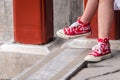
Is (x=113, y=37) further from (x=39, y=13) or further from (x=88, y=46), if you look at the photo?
(x=39, y=13)

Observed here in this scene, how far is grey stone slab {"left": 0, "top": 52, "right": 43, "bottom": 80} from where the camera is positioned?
4641mm

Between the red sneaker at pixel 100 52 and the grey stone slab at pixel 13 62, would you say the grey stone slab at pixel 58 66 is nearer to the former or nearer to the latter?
the red sneaker at pixel 100 52

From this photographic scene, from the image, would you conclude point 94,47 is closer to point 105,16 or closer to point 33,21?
point 105,16

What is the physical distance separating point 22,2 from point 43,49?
1.58ft

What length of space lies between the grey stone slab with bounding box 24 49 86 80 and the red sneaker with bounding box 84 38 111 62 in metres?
0.19

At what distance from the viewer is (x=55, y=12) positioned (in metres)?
5.50

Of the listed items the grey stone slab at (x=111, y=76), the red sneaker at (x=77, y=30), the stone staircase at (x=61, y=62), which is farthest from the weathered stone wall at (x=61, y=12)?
the grey stone slab at (x=111, y=76)

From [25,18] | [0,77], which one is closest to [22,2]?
[25,18]

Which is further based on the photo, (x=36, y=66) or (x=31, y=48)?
(x=31, y=48)

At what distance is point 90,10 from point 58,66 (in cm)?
54

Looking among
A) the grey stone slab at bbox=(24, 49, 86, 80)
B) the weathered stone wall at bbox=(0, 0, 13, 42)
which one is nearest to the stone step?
the grey stone slab at bbox=(24, 49, 86, 80)

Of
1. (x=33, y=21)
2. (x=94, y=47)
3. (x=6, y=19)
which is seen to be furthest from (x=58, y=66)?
(x=6, y=19)

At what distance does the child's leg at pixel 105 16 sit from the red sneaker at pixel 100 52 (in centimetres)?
5

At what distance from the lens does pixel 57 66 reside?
13.4 ft
